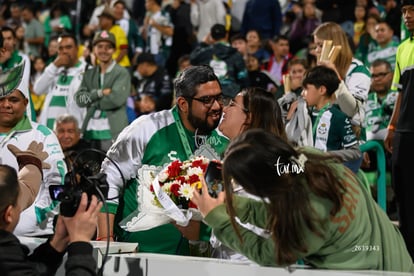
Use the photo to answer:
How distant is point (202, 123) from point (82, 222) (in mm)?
1856

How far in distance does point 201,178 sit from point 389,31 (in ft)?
24.6

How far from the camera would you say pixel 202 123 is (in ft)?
18.1

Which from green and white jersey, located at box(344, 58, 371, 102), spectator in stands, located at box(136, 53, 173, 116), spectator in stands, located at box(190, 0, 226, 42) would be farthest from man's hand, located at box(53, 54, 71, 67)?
green and white jersey, located at box(344, 58, 371, 102)

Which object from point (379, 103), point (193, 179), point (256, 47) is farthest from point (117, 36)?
point (193, 179)

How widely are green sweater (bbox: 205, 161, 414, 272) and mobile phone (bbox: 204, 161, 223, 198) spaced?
1.34 feet

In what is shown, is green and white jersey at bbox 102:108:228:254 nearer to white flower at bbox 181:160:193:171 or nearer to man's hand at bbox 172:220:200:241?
man's hand at bbox 172:220:200:241

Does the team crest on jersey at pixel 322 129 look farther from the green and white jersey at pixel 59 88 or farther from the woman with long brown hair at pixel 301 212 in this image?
the green and white jersey at pixel 59 88

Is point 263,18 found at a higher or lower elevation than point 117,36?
higher

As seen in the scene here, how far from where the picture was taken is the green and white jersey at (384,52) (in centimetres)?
1161

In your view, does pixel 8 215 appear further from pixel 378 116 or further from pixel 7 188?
pixel 378 116

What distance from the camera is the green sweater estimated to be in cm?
386

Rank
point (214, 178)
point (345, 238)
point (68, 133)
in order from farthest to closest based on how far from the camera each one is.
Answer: point (68, 133) < point (214, 178) < point (345, 238)

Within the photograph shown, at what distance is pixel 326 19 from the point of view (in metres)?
13.6

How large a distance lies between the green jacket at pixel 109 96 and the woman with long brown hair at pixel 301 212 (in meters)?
6.25
